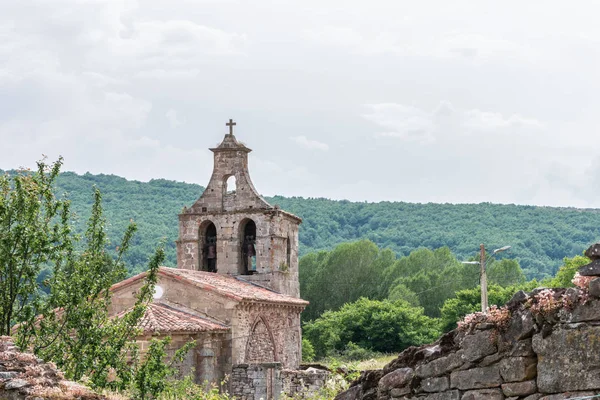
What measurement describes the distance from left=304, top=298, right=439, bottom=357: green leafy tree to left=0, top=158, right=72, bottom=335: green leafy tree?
29.8m

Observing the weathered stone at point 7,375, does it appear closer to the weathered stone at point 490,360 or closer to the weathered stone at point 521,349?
the weathered stone at point 490,360

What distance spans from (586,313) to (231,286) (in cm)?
2196

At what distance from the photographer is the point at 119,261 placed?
15.3 metres

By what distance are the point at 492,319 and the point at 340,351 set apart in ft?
122

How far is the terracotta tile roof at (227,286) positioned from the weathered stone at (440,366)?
60.7ft

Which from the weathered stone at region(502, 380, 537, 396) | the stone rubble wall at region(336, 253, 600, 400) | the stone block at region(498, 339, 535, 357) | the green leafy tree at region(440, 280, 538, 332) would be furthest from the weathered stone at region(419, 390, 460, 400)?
the green leafy tree at region(440, 280, 538, 332)

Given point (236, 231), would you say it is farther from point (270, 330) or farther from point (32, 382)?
point (32, 382)

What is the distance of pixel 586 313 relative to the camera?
6.59 metres

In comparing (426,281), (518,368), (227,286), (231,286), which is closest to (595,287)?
(518,368)

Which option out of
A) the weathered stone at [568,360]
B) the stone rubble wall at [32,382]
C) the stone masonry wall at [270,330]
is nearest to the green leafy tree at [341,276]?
the stone masonry wall at [270,330]

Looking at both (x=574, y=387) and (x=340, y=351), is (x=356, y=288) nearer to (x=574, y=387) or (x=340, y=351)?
(x=340, y=351)

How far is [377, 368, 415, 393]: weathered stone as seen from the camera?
7.86 m

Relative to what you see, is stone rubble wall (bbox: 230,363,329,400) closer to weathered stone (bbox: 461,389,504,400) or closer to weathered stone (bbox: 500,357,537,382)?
weathered stone (bbox: 461,389,504,400)

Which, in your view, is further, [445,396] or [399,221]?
[399,221]
